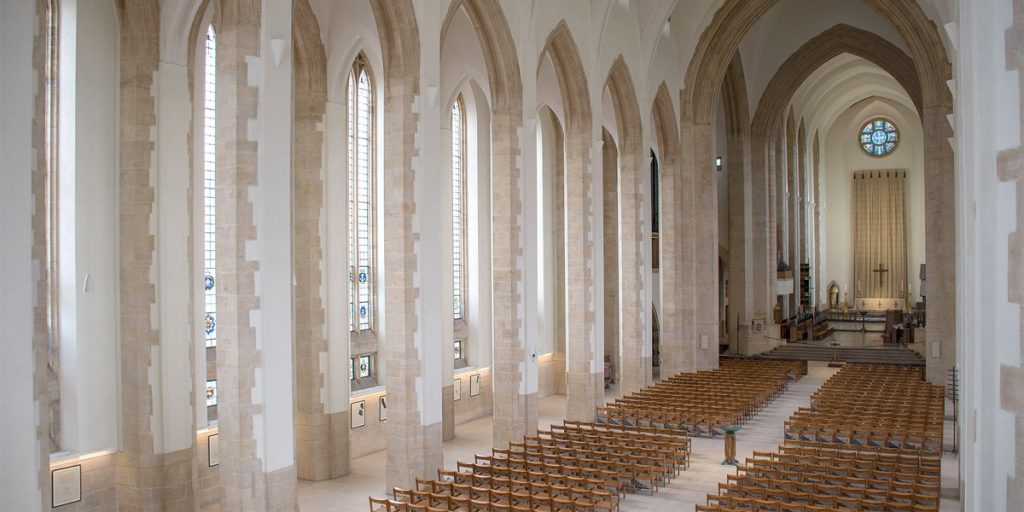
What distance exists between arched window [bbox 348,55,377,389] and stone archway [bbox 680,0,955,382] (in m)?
12.2

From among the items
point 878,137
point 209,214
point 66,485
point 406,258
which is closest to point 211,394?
point 66,485

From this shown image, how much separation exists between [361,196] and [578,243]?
561cm

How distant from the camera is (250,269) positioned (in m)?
10.7

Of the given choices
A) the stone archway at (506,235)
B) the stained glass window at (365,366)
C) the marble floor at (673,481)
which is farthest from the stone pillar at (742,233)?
the stained glass window at (365,366)

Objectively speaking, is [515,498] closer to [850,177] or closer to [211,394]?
[211,394]

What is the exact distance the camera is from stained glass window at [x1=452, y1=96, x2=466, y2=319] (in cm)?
2167

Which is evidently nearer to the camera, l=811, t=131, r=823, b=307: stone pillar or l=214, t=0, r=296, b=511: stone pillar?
l=214, t=0, r=296, b=511: stone pillar

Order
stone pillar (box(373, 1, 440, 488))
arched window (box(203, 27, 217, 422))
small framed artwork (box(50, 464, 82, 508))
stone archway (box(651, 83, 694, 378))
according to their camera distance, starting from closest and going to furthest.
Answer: small framed artwork (box(50, 464, 82, 508))
stone pillar (box(373, 1, 440, 488))
arched window (box(203, 27, 217, 422))
stone archway (box(651, 83, 694, 378))

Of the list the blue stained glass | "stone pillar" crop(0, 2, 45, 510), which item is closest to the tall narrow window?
the blue stained glass

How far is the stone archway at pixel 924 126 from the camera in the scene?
22.6 metres

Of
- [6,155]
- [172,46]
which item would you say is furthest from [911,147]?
[6,155]

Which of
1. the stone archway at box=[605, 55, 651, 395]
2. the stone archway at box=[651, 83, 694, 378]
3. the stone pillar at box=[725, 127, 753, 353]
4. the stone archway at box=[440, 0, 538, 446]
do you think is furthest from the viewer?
the stone pillar at box=[725, 127, 753, 353]

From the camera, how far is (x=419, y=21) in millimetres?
13906

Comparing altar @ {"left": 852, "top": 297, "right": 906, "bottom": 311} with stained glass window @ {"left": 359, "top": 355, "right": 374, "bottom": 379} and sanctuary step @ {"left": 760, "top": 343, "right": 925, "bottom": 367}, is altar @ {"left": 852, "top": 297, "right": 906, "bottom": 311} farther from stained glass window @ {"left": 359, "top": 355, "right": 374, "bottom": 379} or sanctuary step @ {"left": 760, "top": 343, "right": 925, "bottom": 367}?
stained glass window @ {"left": 359, "top": 355, "right": 374, "bottom": 379}
